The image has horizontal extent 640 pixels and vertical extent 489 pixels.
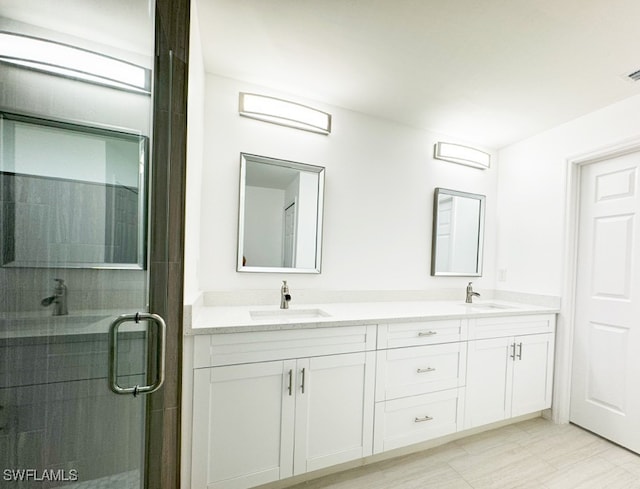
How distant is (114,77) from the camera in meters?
0.79

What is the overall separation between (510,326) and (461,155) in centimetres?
154

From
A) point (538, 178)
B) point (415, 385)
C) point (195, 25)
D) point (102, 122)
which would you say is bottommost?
point (415, 385)

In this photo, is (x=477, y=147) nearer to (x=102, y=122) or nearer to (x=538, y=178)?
(x=538, y=178)

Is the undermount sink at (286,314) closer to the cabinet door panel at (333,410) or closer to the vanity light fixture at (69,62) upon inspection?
the cabinet door panel at (333,410)

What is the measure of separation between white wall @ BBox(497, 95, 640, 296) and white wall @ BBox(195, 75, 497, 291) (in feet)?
0.51

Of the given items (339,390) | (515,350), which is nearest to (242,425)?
(339,390)

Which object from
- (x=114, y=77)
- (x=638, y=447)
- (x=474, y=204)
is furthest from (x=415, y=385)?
(x=114, y=77)

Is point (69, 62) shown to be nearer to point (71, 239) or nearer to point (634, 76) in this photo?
point (71, 239)

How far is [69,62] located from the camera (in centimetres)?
62

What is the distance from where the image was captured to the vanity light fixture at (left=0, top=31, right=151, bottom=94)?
0.49 metres

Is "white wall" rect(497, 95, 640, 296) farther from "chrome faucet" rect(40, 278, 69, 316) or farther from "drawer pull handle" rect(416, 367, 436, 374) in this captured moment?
"chrome faucet" rect(40, 278, 69, 316)

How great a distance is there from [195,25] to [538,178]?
2.85 metres

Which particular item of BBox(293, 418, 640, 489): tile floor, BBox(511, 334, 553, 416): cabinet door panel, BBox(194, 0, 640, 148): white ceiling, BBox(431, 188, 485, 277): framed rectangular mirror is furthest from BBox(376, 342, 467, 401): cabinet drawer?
BBox(194, 0, 640, 148): white ceiling

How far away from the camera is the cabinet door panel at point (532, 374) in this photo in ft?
7.02
